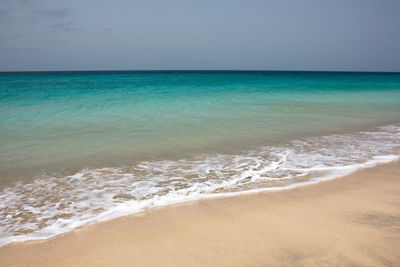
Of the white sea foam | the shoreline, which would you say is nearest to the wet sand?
the shoreline

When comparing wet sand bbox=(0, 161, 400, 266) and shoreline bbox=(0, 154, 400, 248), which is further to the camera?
shoreline bbox=(0, 154, 400, 248)

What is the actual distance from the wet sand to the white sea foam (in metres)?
0.27

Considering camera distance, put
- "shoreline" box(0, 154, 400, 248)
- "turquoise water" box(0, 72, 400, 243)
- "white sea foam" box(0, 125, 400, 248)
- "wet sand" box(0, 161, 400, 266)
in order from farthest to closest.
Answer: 1. "turquoise water" box(0, 72, 400, 243)
2. "white sea foam" box(0, 125, 400, 248)
3. "shoreline" box(0, 154, 400, 248)
4. "wet sand" box(0, 161, 400, 266)

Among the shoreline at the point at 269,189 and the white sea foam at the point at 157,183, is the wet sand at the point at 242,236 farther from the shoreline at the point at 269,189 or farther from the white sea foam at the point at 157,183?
the white sea foam at the point at 157,183

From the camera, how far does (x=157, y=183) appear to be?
3.89 metres

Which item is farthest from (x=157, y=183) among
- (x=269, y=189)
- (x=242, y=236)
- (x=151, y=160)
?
(x=242, y=236)

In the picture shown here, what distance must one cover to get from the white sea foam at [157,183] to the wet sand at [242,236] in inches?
10.6

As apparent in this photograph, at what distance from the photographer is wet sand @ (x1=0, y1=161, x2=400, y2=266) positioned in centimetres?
218

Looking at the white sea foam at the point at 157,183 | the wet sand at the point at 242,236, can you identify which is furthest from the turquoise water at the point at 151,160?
the wet sand at the point at 242,236

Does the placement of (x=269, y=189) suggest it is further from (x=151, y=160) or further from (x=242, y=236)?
(x=151, y=160)

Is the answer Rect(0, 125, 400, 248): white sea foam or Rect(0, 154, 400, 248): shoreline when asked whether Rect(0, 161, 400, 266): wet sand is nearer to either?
Rect(0, 154, 400, 248): shoreline

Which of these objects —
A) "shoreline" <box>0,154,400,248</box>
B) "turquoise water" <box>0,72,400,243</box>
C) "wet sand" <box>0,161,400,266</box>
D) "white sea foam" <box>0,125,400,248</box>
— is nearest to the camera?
"wet sand" <box>0,161,400,266</box>

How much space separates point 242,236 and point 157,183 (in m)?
1.68

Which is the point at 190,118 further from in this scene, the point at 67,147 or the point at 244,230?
the point at 244,230
